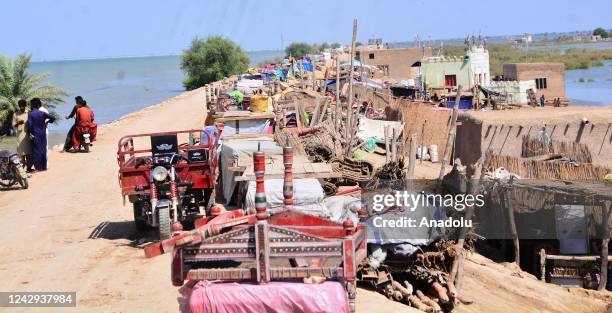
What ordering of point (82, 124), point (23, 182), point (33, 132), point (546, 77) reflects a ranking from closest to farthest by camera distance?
1. point (23, 182)
2. point (33, 132)
3. point (82, 124)
4. point (546, 77)

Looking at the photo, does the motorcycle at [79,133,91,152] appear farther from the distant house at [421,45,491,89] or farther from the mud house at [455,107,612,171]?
the distant house at [421,45,491,89]

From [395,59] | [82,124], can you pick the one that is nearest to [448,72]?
[395,59]

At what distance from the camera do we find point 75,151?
18.2 m

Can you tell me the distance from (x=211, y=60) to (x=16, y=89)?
36.7m

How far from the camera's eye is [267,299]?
18.0ft

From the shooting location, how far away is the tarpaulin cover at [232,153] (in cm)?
1073

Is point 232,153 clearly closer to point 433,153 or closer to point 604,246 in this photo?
point 604,246

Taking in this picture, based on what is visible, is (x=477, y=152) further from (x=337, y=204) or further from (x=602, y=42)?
→ (x=602, y=42)

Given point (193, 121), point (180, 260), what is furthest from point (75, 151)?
point (180, 260)

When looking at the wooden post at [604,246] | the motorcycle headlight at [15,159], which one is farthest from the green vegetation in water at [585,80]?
the motorcycle headlight at [15,159]

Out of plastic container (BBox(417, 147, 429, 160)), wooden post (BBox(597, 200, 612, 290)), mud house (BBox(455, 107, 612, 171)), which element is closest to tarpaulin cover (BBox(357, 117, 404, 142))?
plastic container (BBox(417, 147, 429, 160))

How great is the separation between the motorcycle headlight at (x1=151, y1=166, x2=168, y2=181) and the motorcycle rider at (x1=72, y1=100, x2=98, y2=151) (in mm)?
9426

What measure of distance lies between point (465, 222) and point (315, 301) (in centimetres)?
414

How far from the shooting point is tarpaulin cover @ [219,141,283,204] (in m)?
10.7
